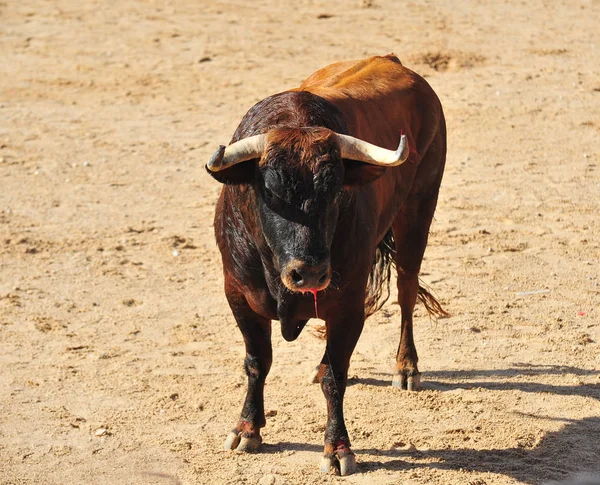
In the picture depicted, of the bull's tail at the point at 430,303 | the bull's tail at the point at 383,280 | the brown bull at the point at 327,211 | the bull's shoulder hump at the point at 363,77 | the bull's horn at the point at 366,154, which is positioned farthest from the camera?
the bull's tail at the point at 430,303

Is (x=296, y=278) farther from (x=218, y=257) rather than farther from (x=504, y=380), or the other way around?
(x=218, y=257)

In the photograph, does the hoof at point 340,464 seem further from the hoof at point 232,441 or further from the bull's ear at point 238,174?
the bull's ear at point 238,174

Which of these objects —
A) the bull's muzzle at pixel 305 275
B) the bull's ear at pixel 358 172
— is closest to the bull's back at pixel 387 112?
the bull's ear at pixel 358 172

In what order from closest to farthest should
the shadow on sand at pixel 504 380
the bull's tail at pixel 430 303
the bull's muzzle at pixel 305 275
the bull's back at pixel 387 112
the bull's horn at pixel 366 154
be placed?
the bull's muzzle at pixel 305 275, the bull's horn at pixel 366 154, the bull's back at pixel 387 112, the shadow on sand at pixel 504 380, the bull's tail at pixel 430 303

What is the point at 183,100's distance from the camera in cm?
1278

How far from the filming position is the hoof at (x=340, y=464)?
5.74 metres

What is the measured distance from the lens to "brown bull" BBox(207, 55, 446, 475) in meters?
5.13

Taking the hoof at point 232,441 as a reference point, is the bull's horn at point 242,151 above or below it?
above

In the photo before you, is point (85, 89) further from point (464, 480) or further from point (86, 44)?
point (464, 480)

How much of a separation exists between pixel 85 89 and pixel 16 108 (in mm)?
954

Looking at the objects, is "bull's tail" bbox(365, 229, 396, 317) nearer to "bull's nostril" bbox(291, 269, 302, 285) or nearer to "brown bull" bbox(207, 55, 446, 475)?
"brown bull" bbox(207, 55, 446, 475)

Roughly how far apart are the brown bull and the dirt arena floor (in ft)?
1.51

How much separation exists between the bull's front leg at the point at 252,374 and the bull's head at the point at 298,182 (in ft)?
2.39

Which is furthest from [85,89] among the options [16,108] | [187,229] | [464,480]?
[464,480]
